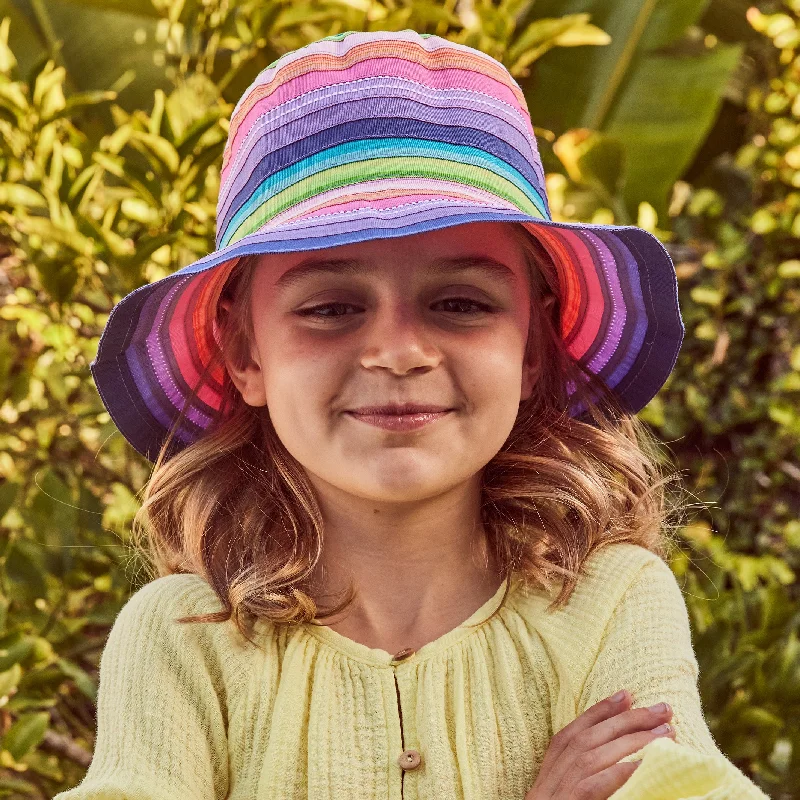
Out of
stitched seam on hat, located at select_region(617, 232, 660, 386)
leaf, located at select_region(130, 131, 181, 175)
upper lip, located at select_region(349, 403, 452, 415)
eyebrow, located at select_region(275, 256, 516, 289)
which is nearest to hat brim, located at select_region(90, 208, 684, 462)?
stitched seam on hat, located at select_region(617, 232, 660, 386)

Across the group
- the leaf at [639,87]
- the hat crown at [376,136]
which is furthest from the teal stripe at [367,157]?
the leaf at [639,87]

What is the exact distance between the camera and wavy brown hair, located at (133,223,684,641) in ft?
6.38

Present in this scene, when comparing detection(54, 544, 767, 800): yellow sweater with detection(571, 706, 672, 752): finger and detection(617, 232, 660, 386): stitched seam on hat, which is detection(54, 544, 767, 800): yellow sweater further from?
detection(617, 232, 660, 386): stitched seam on hat

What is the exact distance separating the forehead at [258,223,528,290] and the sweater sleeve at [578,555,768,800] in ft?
1.83

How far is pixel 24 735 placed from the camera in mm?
2350

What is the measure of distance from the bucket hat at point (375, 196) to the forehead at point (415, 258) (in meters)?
0.06

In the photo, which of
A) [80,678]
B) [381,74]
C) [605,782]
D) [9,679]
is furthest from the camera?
[80,678]

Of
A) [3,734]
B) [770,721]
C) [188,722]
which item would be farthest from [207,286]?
[770,721]

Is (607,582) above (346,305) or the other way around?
the other way around

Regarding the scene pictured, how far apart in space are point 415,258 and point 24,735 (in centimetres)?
136

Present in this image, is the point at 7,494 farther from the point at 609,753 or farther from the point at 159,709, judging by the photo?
the point at 609,753

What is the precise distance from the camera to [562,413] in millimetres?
2154

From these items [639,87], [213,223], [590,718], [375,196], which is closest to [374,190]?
[375,196]

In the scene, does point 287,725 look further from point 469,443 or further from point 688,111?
point 688,111
